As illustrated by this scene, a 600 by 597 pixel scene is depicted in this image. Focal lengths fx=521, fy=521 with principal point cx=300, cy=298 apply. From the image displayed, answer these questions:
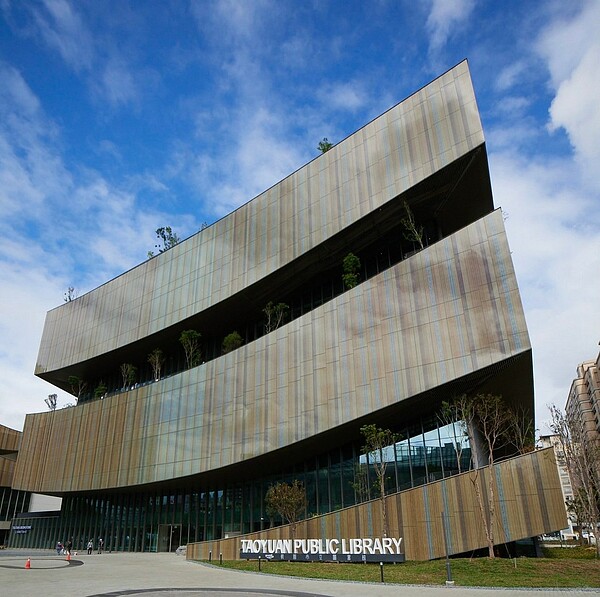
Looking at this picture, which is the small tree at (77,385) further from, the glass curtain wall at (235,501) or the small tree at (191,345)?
the small tree at (191,345)

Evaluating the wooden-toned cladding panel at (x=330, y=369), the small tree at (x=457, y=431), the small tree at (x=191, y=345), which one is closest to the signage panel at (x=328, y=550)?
the small tree at (x=457, y=431)

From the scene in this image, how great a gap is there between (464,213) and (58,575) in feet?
96.9

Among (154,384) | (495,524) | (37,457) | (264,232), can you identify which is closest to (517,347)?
(495,524)

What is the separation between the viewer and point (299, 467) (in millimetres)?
34500

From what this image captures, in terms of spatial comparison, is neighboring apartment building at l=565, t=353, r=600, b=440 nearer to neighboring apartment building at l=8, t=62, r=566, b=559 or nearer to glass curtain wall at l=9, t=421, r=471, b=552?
neighboring apartment building at l=8, t=62, r=566, b=559

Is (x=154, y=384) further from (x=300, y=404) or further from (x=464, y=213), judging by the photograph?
(x=464, y=213)

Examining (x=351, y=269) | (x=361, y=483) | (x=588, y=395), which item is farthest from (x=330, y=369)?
(x=588, y=395)

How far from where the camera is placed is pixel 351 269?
1318 inches

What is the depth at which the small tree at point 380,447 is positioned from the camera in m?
25.0

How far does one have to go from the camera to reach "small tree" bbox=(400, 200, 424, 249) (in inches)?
1232

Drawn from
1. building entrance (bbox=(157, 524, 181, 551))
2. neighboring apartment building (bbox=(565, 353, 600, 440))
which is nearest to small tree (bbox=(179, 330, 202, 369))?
building entrance (bbox=(157, 524, 181, 551))

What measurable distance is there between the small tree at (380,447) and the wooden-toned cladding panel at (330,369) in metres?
1.26

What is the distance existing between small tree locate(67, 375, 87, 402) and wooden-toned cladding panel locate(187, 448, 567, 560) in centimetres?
3805

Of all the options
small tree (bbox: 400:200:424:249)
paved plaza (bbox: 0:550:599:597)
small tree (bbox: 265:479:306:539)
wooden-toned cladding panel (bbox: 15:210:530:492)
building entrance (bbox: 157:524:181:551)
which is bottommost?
paved plaza (bbox: 0:550:599:597)
